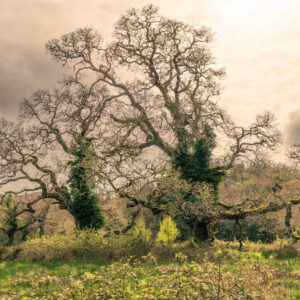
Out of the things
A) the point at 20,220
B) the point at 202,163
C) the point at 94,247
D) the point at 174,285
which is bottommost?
the point at 94,247

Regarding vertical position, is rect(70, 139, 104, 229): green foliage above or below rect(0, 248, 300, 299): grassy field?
above

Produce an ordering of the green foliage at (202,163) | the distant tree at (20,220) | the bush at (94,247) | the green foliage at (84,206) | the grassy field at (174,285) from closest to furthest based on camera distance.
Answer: the grassy field at (174,285)
the bush at (94,247)
the green foliage at (202,163)
the green foliage at (84,206)
the distant tree at (20,220)

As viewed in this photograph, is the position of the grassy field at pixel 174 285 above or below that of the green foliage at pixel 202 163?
below

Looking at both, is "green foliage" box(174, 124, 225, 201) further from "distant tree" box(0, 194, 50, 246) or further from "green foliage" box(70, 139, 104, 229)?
"distant tree" box(0, 194, 50, 246)

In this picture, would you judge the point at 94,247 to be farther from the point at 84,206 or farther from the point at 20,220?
the point at 20,220

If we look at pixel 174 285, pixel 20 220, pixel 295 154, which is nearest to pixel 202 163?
pixel 295 154

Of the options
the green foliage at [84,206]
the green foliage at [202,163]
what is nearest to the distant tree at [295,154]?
the green foliage at [202,163]

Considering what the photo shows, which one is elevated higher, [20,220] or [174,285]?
[20,220]

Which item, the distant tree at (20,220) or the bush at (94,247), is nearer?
the bush at (94,247)

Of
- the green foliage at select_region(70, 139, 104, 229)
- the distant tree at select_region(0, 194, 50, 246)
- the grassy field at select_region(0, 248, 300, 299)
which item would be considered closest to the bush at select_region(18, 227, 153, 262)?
the green foliage at select_region(70, 139, 104, 229)

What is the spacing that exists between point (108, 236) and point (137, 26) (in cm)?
1367

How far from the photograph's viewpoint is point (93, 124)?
19.5 meters

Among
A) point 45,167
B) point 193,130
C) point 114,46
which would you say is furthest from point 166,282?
point 114,46

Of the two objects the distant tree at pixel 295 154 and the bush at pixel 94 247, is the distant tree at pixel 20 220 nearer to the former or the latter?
the bush at pixel 94 247
